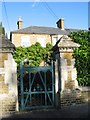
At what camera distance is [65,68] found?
9.20 m

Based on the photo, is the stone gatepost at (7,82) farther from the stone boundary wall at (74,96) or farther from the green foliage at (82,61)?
the green foliage at (82,61)

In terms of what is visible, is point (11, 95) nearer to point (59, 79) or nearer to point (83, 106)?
point (59, 79)

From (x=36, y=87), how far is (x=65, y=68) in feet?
4.23

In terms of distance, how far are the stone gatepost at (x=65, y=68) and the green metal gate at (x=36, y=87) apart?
234 millimetres

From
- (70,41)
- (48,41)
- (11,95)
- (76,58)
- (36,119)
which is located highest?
(48,41)

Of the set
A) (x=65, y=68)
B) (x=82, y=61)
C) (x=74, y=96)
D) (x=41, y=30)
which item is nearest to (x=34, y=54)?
(x=41, y=30)

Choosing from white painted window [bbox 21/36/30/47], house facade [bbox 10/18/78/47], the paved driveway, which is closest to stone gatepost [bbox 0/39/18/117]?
the paved driveway

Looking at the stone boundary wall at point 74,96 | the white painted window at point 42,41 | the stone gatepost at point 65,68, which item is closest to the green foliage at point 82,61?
the stone gatepost at point 65,68

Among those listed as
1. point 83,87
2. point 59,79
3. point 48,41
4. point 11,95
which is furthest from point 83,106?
point 48,41

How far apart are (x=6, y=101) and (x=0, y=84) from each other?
609 mm

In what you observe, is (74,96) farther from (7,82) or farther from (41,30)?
(41,30)

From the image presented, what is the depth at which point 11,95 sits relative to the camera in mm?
8633

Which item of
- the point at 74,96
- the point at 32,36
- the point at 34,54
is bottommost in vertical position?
the point at 74,96

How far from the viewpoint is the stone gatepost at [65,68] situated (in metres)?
9.15
